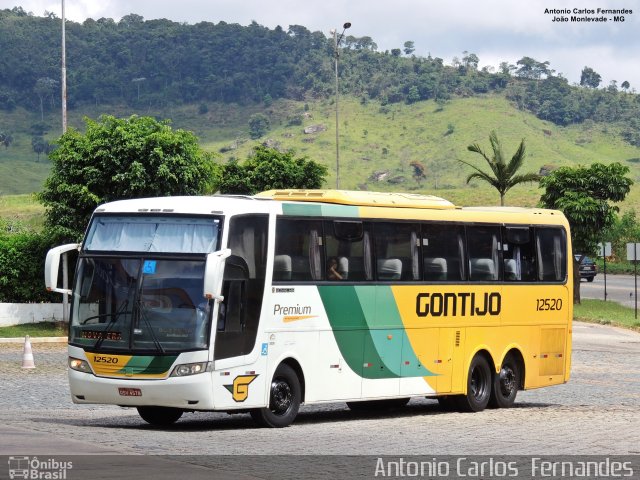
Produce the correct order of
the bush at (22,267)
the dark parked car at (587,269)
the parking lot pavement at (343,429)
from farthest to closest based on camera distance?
the dark parked car at (587,269), the bush at (22,267), the parking lot pavement at (343,429)

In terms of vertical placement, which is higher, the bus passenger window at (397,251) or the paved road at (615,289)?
the bus passenger window at (397,251)

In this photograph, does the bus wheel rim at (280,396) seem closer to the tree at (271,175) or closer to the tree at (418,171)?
the tree at (271,175)

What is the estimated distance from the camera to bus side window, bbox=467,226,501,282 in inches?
883

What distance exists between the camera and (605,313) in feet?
188

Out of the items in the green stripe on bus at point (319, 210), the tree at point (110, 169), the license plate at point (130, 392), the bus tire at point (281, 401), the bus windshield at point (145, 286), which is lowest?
the bus tire at point (281, 401)

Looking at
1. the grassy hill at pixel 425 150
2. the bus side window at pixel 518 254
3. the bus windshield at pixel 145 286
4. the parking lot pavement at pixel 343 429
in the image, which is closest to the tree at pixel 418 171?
the grassy hill at pixel 425 150

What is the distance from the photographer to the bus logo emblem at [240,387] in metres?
17.3

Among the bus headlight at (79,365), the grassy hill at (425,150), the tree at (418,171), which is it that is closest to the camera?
the bus headlight at (79,365)

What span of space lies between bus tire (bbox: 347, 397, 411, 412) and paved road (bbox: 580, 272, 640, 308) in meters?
42.4

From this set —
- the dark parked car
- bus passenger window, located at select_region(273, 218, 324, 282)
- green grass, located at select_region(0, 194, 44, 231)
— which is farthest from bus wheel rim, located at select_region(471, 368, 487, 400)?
green grass, located at select_region(0, 194, 44, 231)

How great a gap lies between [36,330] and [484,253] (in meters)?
23.5

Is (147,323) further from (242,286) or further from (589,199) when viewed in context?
(589,199)

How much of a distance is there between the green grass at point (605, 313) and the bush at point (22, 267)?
897 inches

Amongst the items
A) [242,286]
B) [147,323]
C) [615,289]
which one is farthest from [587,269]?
[147,323]
